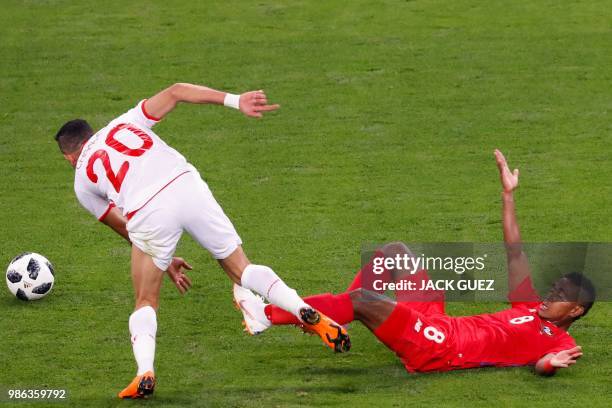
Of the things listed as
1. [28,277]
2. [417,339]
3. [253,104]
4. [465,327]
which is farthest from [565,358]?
[28,277]

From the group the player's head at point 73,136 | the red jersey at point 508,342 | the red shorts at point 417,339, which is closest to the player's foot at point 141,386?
the red shorts at point 417,339

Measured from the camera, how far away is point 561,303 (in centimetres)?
836

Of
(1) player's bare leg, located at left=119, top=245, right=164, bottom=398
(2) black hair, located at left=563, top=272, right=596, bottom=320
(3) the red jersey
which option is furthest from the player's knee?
(2) black hair, located at left=563, top=272, right=596, bottom=320

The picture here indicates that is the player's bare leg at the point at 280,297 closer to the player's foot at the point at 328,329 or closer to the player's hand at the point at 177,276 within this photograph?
the player's foot at the point at 328,329

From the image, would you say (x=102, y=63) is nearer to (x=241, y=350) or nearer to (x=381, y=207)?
(x=381, y=207)

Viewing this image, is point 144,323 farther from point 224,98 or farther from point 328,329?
point 224,98

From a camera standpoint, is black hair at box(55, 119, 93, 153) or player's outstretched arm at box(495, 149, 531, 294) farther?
player's outstretched arm at box(495, 149, 531, 294)

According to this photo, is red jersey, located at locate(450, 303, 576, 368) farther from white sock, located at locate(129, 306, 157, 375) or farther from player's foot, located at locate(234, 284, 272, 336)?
white sock, located at locate(129, 306, 157, 375)

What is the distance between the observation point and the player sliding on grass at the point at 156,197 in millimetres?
8117

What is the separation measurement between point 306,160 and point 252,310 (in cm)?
471

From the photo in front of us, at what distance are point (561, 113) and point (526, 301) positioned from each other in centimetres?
567

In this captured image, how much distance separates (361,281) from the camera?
345 inches

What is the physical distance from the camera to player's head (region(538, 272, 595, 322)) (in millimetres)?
8344

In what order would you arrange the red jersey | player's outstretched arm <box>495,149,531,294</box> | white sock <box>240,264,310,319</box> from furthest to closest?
player's outstretched arm <box>495,149,531,294</box> → the red jersey → white sock <box>240,264,310,319</box>
